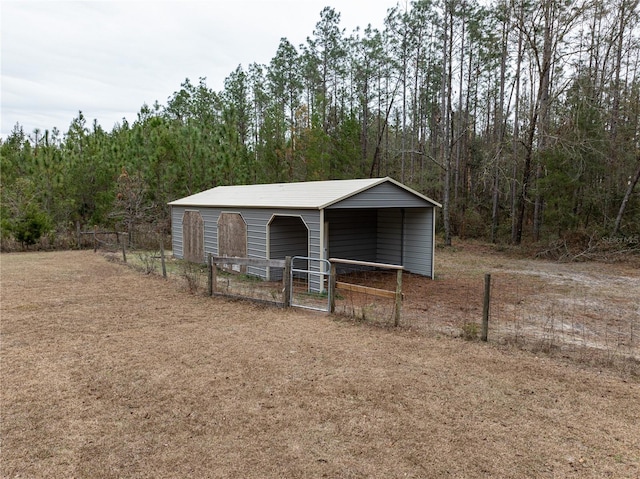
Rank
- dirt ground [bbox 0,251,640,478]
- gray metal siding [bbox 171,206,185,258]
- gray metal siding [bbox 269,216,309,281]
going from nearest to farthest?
dirt ground [bbox 0,251,640,478] → gray metal siding [bbox 269,216,309,281] → gray metal siding [bbox 171,206,185,258]

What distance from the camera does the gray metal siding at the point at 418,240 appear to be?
10812 millimetres

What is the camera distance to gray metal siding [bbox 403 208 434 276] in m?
10.8

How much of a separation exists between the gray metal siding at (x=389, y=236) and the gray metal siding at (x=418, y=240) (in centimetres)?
20

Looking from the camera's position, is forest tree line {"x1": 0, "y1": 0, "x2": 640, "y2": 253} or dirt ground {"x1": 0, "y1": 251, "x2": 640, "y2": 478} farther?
forest tree line {"x1": 0, "y1": 0, "x2": 640, "y2": 253}

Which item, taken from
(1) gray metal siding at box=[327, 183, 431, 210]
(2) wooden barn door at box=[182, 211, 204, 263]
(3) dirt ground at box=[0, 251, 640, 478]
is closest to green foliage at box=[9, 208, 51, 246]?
(2) wooden barn door at box=[182, 211, 204, 263]

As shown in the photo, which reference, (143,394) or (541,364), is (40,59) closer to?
(143,394)

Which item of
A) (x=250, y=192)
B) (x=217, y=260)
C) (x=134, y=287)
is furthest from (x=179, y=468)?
(x=250, y=192)

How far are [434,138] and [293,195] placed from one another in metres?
17.5

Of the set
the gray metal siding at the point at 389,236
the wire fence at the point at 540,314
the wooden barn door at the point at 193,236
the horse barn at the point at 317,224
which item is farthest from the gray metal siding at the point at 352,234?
the wooden barn door at the point at 193,236

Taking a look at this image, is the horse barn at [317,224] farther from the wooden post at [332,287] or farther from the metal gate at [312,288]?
the wooden post at [332,287]

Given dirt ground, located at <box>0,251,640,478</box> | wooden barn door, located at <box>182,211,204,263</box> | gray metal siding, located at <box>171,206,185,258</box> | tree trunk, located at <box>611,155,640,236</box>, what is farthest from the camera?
tree trunk, located at <box>611,155,640,236</box>

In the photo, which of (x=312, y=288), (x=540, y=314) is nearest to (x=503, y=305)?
(x=540, y=314)

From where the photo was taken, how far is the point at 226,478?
9.36 ft

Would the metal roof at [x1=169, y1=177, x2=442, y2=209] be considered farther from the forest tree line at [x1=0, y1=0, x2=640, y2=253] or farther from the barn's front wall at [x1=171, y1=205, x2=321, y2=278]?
the forest tree line at [x1=0, y1=0, x2=640, y2=253]
